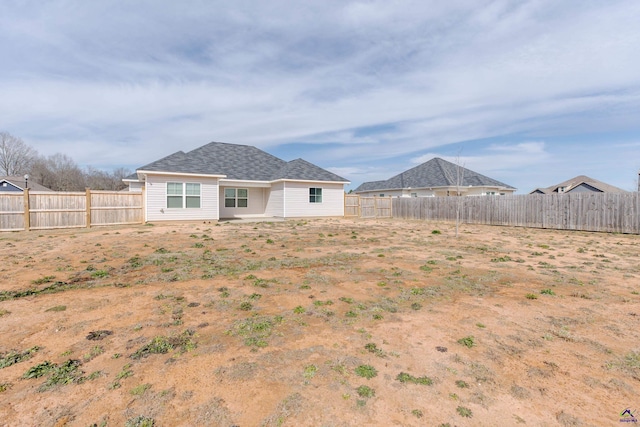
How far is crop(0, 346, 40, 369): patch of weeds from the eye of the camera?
2.82 m

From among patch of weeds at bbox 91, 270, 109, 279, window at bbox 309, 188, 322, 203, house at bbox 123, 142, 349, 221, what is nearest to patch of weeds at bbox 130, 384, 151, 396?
patch of weeds at bbox 91, 270, 109, 279

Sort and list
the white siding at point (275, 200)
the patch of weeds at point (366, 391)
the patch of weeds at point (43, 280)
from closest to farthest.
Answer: the patch of weeds at point (366, 391) → the patch of weeds at point (43, 280) → the white siding at point (275, 200)

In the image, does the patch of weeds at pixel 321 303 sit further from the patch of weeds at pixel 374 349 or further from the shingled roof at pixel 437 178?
the shingled roof at pixel 437 178

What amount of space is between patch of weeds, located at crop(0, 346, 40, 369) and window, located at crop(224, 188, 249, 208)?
61.8 ft

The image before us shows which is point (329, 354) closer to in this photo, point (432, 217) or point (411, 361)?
point (411, 361)

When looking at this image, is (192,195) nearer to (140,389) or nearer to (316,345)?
(316,345)

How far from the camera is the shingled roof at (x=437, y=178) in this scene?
97.1 feet

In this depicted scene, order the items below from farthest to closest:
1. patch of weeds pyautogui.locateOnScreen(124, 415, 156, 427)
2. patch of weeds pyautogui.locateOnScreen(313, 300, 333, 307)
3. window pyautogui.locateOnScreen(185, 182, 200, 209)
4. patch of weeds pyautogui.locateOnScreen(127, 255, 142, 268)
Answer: window pyautogui.locateOnScreen(185, 182, 200, 209), patch of weeds pyautogui.locateOnScreen(127, 255, 142, 268), patch of weeds pyautogui.locateOnScreen(313, 300, 333, 307), patch of weeds pyautogui.locateOnScreen(124, 415, 156, 427)

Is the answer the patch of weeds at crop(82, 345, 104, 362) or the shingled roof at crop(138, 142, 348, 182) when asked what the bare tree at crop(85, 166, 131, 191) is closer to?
the shingled roof at crop(138, 142, 348, 182)

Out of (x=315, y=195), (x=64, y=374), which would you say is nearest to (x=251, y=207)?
(x=315, y=195)

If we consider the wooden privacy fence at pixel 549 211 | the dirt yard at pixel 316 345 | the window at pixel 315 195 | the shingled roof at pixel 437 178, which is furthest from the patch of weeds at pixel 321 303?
the shingled roof at pixel 437 178

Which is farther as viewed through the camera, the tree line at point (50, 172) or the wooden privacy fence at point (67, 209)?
the tree line at point (50, 172)

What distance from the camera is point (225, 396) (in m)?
2.38

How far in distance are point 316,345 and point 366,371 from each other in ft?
2.16
